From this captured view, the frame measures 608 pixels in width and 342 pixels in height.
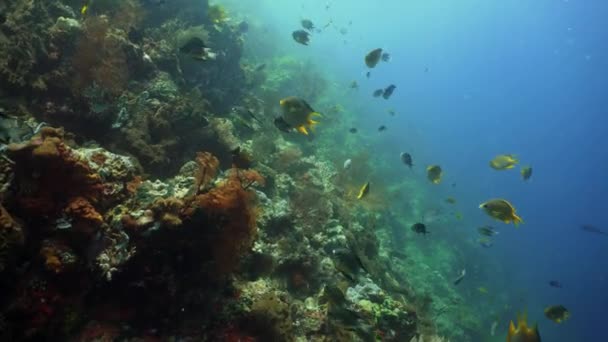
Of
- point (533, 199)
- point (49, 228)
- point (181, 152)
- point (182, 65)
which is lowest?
point (49, 228)

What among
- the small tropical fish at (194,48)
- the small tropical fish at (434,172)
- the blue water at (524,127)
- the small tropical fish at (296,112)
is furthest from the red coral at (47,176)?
the blue water at (524,127)

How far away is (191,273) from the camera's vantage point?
435cm

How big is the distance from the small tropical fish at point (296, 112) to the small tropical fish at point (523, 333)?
3932 mm

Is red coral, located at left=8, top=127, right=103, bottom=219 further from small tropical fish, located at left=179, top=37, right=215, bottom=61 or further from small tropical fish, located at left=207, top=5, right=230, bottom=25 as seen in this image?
small tropical fish, located at left=207, top=5, right=230, bottom=25

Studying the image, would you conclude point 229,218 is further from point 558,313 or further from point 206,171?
point 558,313

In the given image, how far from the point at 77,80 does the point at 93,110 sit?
109 centimetres

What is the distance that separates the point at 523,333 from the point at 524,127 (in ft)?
544

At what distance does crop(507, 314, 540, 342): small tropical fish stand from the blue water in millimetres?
19494

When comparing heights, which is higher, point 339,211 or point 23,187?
point 339,211

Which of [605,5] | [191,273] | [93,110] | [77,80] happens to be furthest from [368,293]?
[605,5]

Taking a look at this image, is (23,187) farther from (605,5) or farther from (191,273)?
(605,5)

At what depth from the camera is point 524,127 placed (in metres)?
144

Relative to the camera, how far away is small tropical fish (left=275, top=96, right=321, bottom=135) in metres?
5.79

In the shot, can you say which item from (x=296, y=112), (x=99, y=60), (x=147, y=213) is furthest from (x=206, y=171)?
(x=99, y=60)
